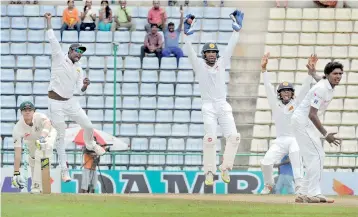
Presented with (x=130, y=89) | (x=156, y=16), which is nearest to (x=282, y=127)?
(x=130, y=89)

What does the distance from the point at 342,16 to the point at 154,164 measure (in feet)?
24.5

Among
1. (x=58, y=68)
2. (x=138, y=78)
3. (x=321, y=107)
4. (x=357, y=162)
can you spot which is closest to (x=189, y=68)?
(x=138, y=78)

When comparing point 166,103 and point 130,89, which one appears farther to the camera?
point 130,89

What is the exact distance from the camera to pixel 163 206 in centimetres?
1734

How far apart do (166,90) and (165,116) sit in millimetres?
817

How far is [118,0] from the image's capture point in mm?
33531

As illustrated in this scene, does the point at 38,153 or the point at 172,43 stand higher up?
the point at 172,43

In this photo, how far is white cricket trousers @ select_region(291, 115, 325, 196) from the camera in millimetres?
17453

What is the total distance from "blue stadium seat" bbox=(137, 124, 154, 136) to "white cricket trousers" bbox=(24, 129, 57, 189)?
816 cm

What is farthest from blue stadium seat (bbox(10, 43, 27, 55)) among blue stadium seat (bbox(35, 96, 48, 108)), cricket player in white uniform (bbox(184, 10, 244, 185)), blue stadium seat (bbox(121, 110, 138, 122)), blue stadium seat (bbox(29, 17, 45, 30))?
cricket player in white uniform (bbox(184, 10, 244, 185))

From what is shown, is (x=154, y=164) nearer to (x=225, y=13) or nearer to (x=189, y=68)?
(x=189, y=68)

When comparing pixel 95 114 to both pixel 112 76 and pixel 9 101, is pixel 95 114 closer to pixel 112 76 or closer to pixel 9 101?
pixel 112 76

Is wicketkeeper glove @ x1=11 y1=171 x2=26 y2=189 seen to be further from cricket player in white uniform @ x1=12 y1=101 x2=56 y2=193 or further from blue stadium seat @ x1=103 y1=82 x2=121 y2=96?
blue stadium seat @ x1=103 y1=82 x2=121 y2=96

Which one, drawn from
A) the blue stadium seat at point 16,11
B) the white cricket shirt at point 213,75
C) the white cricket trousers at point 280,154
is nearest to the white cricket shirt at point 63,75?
the white cricket shirt at point 213,75
